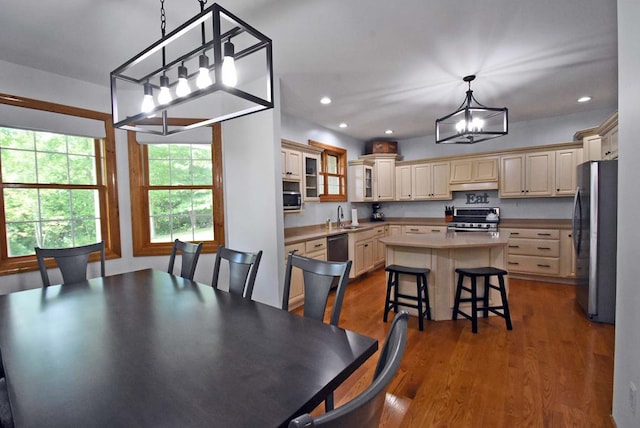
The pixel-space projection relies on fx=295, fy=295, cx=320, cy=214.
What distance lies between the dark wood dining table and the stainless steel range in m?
4.62

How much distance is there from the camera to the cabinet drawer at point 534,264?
14.3 ft

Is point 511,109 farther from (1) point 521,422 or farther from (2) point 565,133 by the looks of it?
(1) point 521,422

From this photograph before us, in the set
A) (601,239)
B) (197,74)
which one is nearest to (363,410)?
(197,74)

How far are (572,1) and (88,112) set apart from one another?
13.7 ft

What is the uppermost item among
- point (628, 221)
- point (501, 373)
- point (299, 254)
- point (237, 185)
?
point (237, 185)

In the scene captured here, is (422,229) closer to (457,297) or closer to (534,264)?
(534,264)

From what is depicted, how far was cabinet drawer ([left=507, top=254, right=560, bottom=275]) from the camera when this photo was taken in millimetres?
4348

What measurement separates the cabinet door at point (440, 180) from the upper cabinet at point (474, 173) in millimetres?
94

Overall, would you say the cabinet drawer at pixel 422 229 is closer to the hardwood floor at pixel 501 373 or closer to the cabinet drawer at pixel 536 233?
the cabinet drawer at pixel 536 233

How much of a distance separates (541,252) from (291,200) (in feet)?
12.5

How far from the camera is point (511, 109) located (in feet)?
14.2

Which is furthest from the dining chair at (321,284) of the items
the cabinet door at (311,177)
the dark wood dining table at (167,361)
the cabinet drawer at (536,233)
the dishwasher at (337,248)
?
the cabinet drawer at (536,233)

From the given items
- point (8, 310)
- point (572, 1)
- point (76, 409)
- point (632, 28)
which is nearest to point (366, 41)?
point (572, 1)

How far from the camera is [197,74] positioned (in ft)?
4.66
